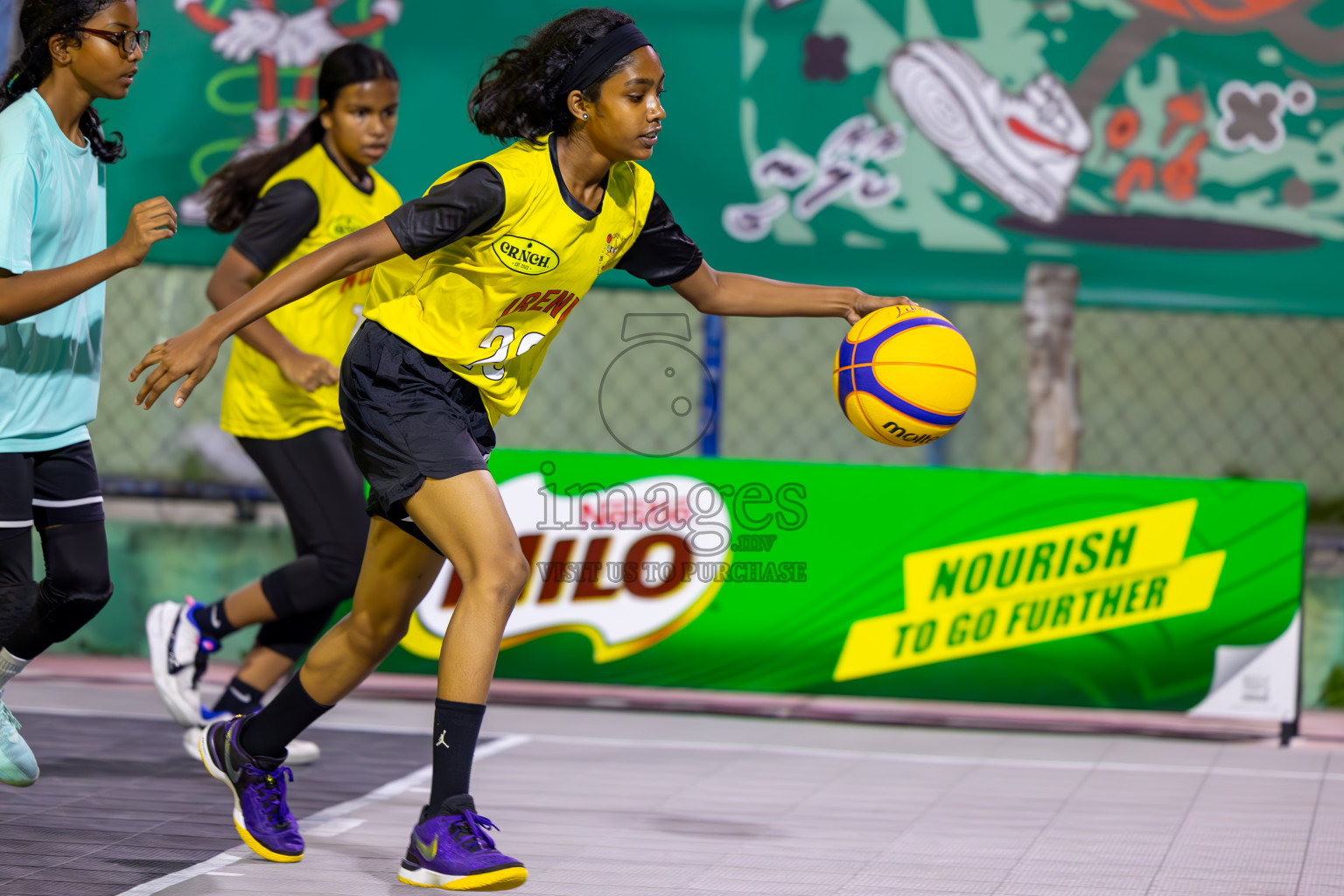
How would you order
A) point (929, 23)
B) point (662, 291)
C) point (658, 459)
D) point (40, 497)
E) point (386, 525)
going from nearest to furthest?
point (386, 525)
point (40, 497)
point (658, 459)
point (929, 23)
point (662, 291)

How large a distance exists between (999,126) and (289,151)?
9.99 ft

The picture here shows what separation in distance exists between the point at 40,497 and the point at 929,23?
14.2 ft

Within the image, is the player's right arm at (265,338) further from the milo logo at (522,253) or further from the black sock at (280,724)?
the milo logo at (522,253)

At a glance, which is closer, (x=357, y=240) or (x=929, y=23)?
(x=357, y=240)

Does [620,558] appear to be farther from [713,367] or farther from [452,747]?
[452,747]

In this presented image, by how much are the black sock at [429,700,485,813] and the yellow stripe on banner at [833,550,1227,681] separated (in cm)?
Answer: 297

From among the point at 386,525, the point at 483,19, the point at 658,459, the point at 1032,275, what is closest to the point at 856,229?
the point at 1032,275

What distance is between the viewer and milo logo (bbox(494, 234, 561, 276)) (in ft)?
12.1

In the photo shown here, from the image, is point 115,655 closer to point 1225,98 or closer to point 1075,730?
point 1075,730

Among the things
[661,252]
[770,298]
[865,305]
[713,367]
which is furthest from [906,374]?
[713,367]

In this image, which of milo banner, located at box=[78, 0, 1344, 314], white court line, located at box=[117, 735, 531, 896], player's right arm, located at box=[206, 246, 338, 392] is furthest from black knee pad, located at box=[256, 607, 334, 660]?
milo banner, located at box=[78, 0, 1344, 314]

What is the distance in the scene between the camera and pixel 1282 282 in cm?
679

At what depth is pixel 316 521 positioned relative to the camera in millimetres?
5371

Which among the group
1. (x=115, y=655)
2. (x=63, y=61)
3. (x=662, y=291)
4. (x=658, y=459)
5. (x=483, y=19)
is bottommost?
(x=115, y=655)
